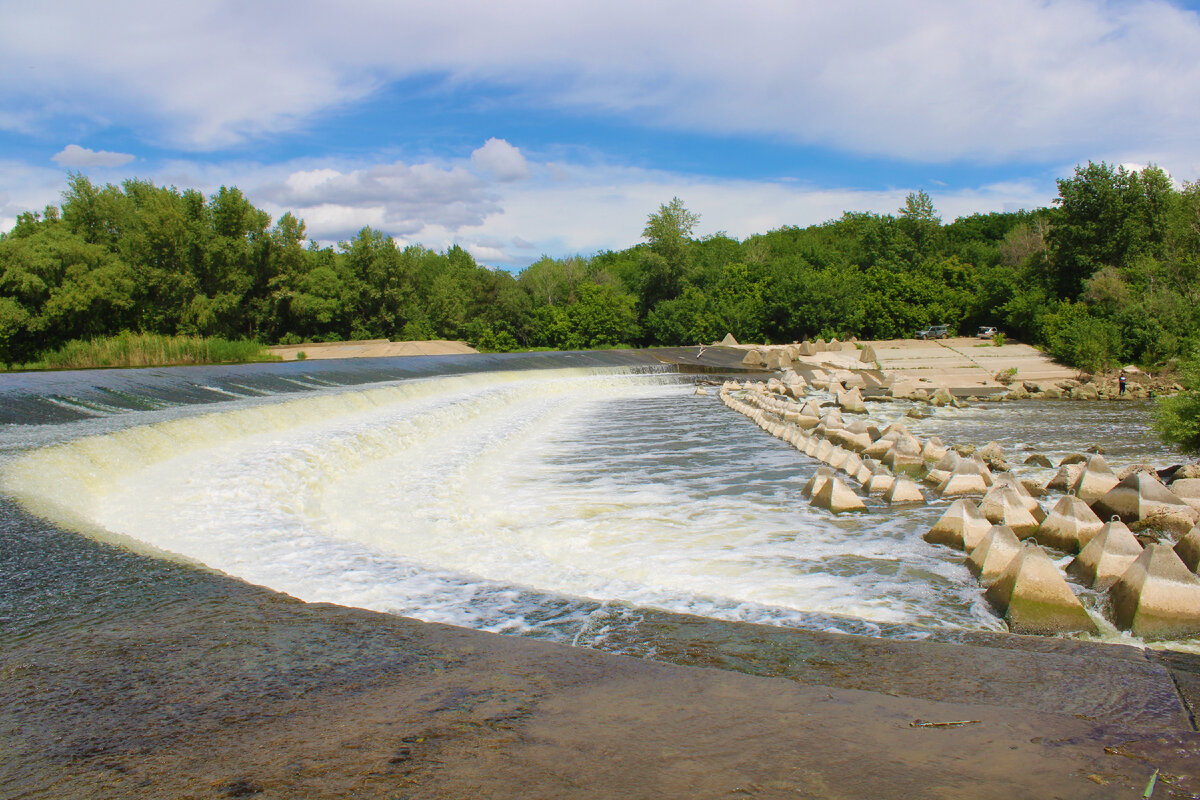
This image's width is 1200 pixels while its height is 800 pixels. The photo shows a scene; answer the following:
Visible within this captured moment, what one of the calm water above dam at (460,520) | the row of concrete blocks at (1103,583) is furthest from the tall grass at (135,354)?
the row of concrete blocks at (1103,583)

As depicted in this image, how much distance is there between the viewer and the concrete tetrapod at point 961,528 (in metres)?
5.60

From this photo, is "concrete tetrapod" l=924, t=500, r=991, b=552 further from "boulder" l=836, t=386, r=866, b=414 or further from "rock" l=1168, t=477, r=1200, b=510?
"boulder" l=836, t=386, r=866, b=414

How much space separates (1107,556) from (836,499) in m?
2.58

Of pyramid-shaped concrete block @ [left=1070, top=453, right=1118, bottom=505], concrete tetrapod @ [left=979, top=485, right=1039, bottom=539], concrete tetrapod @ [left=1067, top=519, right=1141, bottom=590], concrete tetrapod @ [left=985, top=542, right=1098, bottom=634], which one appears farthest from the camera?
pyramid-shaped concrete block @ [left=1070, top=453, right=1118, bottom=505]

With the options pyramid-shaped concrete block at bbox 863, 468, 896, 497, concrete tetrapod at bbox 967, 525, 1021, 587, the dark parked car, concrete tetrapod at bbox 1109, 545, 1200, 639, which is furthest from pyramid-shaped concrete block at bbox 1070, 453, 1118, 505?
the dark parked car

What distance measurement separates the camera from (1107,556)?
15.3 feet

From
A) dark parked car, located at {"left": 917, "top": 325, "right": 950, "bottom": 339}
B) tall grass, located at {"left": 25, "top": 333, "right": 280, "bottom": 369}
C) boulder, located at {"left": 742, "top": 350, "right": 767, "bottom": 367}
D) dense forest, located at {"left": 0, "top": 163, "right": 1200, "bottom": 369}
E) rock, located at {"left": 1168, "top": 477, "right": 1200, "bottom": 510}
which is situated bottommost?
rock, located at {"left": 1168, "top": 477, "right": 1200, "bottom": 510}

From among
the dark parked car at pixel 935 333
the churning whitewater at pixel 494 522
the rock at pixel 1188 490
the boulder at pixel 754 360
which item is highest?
the dark parked car at pixel 935 333

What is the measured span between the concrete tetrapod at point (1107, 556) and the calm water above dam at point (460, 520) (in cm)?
71

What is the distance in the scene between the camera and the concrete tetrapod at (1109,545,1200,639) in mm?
3797

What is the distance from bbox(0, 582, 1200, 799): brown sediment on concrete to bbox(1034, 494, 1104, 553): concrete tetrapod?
2.34 meters

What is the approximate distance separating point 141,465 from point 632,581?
5840 mm

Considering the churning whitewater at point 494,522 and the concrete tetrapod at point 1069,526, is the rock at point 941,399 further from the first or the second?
the concrete tetrapod at point 1069,526

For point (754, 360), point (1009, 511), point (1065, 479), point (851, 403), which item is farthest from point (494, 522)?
point (754, 360)
